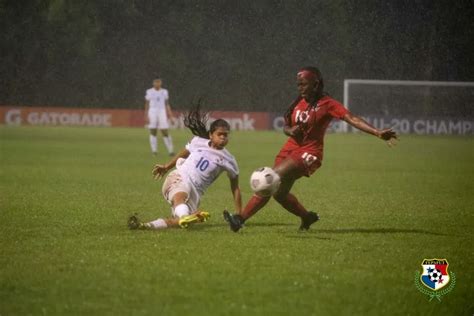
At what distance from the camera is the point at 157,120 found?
25062mm

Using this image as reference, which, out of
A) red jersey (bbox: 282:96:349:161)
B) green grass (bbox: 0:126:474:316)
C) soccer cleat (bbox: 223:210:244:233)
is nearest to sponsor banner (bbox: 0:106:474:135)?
green grass (bbox: 0:126:474:316)

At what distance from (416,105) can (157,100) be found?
752 inches

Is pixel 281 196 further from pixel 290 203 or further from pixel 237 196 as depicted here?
pixel 237 196

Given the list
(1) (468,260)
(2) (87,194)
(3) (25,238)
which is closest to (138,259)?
(3) (25,238)

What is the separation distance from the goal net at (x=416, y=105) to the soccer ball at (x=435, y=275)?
112 feet

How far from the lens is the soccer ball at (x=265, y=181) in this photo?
27.5 ft

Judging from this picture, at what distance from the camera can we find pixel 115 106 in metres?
46.4

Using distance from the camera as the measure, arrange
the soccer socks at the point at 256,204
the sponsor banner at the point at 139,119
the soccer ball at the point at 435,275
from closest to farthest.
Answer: the soccer ball at the point at 435,275, the soccer socks at the point at 256,204, the sponsor banner at the point at 139,119

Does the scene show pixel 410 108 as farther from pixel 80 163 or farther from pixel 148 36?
pixel 80 163

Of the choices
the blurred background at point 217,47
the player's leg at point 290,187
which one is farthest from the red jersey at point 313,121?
the blurred background at point 217,47

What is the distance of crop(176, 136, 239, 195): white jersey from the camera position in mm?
9234

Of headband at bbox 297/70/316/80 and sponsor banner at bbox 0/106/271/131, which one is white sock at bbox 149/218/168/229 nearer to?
headband at bbox 297/70/316/80

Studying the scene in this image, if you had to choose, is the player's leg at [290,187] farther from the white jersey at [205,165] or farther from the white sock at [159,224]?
the white sock at [159,224]

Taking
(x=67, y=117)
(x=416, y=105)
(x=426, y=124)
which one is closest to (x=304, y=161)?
(x=426, y=124)
